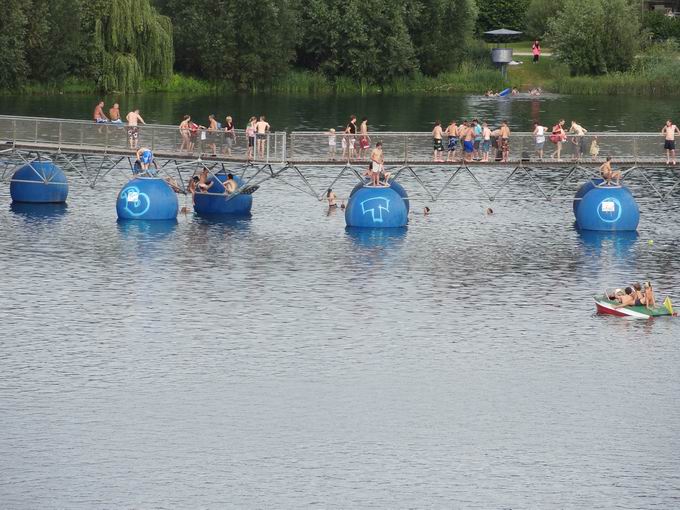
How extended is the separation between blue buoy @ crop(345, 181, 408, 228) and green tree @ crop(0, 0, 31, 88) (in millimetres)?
65695

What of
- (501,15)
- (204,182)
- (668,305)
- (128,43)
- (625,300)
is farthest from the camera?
(501,15)

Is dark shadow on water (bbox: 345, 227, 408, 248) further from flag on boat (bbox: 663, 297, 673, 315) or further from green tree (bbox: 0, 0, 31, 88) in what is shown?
green tree (bbox: 0, 0, 31, 88)

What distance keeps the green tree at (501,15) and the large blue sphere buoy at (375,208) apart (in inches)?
4175

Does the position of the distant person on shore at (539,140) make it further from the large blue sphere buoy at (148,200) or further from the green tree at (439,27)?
the green tree at (439,27)

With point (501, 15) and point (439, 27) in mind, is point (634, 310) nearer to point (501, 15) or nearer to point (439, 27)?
point (439, 27)

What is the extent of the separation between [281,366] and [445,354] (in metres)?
6.11

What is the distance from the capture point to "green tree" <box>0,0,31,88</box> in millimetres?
131750

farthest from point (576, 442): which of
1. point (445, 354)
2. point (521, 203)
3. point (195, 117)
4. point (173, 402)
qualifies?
point (195, 117)

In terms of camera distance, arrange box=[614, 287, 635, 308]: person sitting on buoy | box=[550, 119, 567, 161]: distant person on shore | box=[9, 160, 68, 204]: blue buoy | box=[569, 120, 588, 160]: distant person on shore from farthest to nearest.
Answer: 1. box=[9, 160, 68, 204]: blue buoy
2. box=[569, 120, 588, 160]: distant person on shore
3. box=[550, 119, 567, 161]: distant person on shore
4. box=[614, 287, 635, 308]: person sitting on buoy

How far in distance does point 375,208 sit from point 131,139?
507 inches

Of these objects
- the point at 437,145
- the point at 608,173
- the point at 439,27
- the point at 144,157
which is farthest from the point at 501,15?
the point at 144,157

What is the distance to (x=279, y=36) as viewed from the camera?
154 meters

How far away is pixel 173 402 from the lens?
159 ft

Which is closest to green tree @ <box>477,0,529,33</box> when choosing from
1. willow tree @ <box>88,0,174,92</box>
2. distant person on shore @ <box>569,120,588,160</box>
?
willow tree @ <box>88,0,174,92</box>
